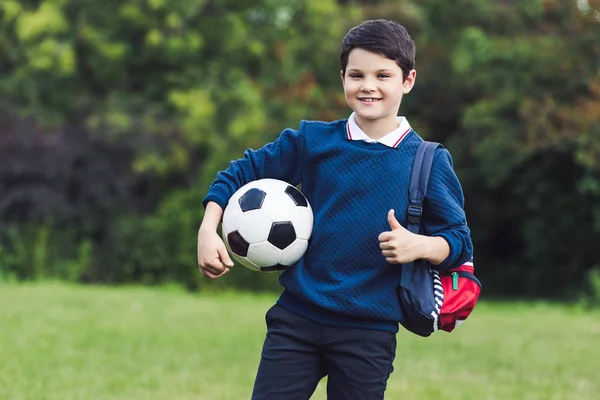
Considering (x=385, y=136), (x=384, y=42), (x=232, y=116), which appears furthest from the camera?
(x=232, y=116)

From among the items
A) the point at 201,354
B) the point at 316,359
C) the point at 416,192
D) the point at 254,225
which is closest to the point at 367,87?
the point at 416,192

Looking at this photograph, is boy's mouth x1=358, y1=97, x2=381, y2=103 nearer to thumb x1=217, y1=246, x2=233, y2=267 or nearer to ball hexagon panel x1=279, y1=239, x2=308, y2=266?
ball hexagon panel x1=279, y1=239, x2=308, y2=266

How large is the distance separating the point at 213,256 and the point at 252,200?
0.31m

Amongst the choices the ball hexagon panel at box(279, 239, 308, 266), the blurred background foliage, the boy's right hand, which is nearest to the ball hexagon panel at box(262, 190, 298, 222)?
the ball hexagon panel at box(279, 239, 308, 266)

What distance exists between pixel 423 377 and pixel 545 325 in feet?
16.9

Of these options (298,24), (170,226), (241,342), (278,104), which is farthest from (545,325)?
(298,24)

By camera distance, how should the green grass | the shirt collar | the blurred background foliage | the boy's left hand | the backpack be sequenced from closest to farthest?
the boy's left hand → the backpack → the shirt collar → the green grass → the blurred background foliage

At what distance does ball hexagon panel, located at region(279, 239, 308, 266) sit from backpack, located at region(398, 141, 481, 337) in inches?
13.1

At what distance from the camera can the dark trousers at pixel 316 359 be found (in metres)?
3.12

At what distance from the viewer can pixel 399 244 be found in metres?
2.97

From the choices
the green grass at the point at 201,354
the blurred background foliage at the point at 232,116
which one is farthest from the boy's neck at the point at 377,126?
the blurred background foliage at the point at 232,116

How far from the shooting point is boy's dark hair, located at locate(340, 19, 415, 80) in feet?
10.2

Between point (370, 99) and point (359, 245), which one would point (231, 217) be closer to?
point (359, 245)

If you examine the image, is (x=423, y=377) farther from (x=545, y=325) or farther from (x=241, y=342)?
(x=545, y=325)
